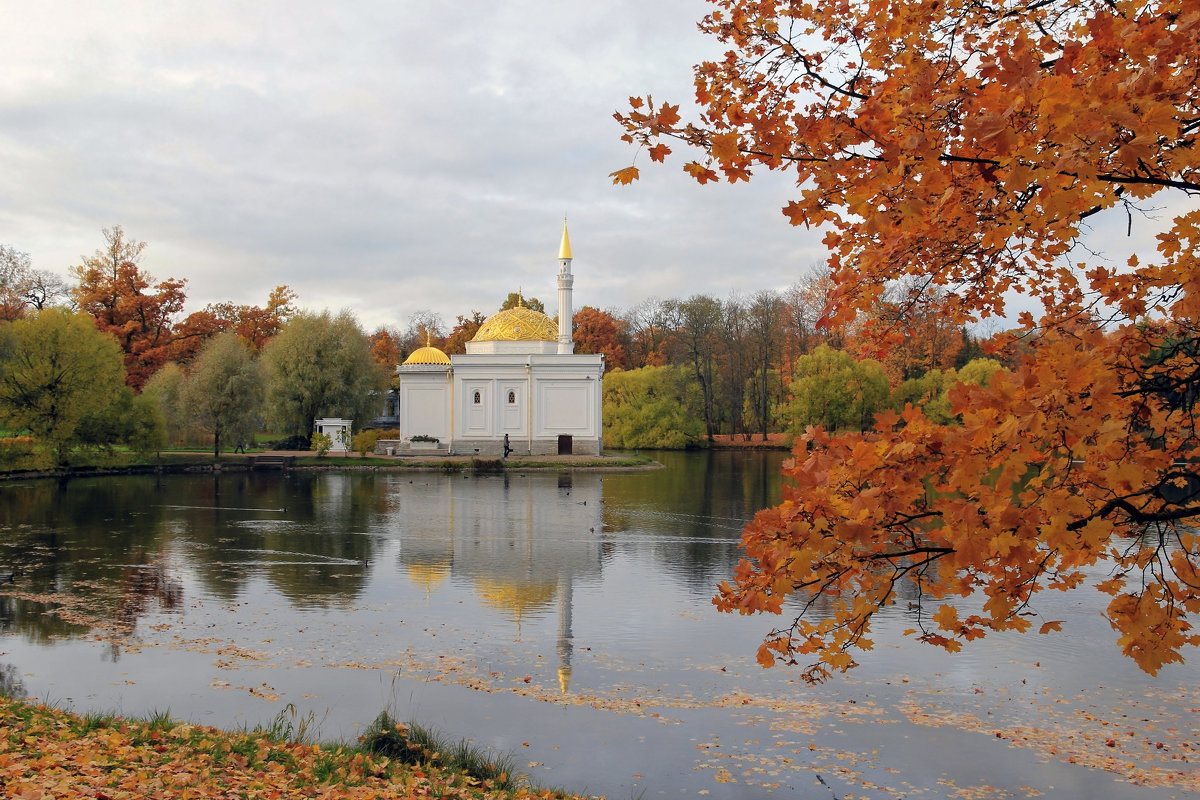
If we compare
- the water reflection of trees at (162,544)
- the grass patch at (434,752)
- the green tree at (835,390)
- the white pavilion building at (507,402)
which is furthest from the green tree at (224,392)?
the grass patch at (434,752)

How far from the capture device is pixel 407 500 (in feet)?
90.3

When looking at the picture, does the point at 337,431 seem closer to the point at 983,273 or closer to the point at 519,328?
the point at 519,328

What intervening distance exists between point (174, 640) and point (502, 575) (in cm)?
550

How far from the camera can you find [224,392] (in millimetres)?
42000

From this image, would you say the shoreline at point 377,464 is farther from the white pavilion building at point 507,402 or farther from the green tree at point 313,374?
the green tree at point 313,374

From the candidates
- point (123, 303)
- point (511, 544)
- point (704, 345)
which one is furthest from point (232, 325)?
point (511, 544)

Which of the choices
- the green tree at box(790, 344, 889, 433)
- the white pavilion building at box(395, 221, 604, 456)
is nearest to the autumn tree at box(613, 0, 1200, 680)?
the white pavilion building at box(395, 221, 604, 456)

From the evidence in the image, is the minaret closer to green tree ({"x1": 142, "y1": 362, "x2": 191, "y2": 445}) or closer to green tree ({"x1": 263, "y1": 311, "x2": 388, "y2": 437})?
green tree ({"x1": 263, "y1": 311, "x2": 388, "y2": 437})

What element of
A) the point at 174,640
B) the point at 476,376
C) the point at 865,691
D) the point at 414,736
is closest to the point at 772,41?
the point at 414,736

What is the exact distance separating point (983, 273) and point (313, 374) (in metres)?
48.2

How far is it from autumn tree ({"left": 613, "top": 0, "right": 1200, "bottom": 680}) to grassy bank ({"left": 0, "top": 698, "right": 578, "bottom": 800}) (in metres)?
3.75

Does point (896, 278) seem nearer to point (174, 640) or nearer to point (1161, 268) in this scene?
A: point (1161, 268)

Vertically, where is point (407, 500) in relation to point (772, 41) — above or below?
below

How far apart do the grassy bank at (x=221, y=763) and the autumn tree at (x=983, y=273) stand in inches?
148
